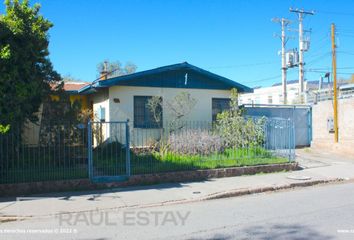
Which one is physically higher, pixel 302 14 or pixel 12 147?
pixel 302 14

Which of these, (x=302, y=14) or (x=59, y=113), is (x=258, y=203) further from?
(x=302, y=14)

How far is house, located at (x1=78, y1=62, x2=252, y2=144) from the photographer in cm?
1485

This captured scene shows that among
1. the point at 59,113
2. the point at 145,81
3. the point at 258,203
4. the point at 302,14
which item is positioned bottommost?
the point at 258,203

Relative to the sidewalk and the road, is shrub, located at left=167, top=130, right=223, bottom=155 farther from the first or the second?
the road

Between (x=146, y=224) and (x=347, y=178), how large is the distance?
25.9ft

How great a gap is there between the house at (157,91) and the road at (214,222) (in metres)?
7.24

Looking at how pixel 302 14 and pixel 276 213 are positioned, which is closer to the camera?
pixel 276 213

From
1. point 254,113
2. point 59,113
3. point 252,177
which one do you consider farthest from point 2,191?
point 254,113

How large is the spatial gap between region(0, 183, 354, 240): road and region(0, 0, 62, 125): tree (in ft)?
11.0

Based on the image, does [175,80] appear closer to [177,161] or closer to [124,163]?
[177,161]

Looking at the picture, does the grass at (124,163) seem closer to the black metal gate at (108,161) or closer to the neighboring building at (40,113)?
the black metal gate at (108,161)

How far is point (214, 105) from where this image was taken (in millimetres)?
16750

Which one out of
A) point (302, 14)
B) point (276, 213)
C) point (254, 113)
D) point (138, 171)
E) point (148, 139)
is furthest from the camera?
point (302, 14)

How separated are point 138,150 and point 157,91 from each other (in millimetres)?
3715
